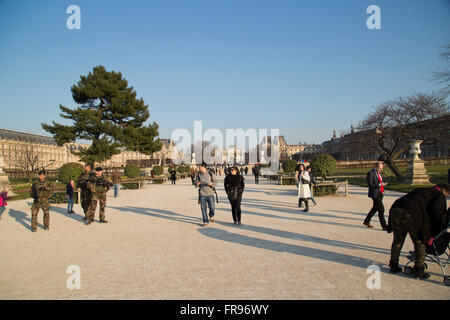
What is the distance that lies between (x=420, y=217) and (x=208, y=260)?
359cm

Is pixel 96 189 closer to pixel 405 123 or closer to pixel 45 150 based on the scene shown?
pixel 405 123

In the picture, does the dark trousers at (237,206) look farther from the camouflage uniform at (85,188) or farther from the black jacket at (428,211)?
the black jacket at (428,211)

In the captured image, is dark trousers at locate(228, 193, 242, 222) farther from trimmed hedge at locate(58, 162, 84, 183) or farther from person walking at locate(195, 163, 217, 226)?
trimmed hedge at locate(58, 162, 84, 183)

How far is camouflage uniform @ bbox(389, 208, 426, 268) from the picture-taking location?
4.27m

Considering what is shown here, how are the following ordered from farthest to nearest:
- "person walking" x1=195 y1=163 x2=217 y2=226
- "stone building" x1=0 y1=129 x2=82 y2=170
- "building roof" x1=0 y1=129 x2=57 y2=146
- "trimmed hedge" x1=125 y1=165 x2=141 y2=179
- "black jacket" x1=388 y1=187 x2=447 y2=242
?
"building roof" x1=0 y1=129 x2=57 y2=146, "stone building" x1=0 y1=129 x2=82 y2=170, "trimmed hedge" x1=125 y1=165 x2=141 y2=179, "person walking" x1=195 y1=163 x2=217 y2=226, "black jacket" x1=388 y1=187 x2=447 y2=242

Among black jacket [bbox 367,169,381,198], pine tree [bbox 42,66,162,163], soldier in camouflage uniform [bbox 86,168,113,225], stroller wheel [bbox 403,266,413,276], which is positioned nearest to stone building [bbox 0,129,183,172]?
pine tree [bbox 42,66,162,163]

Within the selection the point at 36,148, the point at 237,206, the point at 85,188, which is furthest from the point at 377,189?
the point at 36,148

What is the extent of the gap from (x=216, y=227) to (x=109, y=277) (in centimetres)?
408

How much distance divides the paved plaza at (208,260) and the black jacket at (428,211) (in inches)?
31.0

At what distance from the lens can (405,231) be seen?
14.3ft

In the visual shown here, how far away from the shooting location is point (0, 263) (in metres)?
5.54

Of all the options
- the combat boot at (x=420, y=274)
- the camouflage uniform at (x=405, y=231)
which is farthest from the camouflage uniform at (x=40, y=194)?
the combat boot at (x=420, y=274)

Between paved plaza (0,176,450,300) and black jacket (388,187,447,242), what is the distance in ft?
2.58
